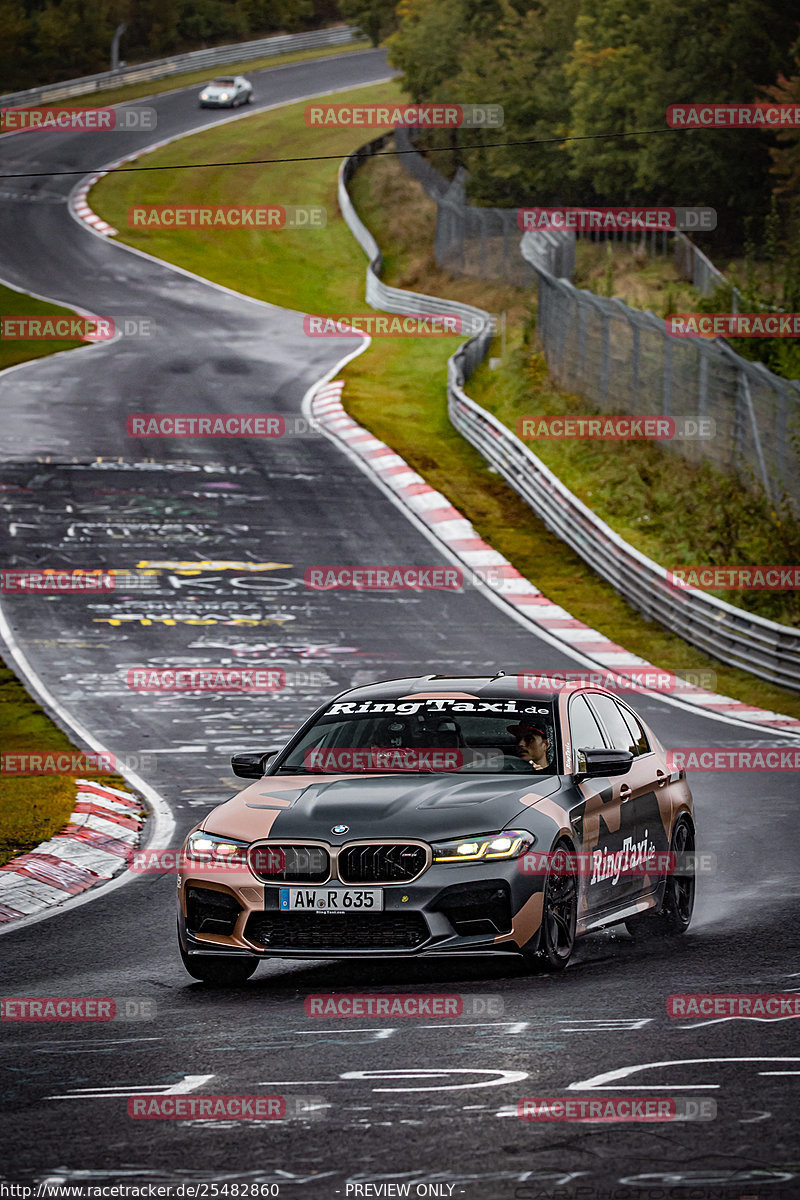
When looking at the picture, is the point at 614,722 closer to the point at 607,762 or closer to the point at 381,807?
the point at 607,762

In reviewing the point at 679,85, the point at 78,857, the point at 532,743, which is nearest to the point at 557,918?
the point at 532,743

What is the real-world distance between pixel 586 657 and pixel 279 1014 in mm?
14859

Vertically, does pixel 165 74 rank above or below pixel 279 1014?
below

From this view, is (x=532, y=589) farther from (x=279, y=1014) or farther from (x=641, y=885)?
(x=279, y=1014)

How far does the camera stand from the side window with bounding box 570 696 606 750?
9.40 m

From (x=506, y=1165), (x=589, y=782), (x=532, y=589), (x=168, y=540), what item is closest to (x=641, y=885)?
(x=589, y=782)

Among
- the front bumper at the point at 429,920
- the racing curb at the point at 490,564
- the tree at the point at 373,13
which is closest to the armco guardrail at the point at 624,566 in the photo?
the racing curb at the point at 490,564

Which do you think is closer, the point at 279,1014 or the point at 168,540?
the point at 279,1014

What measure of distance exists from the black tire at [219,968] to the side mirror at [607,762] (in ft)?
6.42

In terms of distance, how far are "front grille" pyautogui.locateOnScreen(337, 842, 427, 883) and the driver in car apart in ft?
4.03

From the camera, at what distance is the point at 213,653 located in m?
22.0

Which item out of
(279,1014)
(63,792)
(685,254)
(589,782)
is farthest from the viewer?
(685,254)

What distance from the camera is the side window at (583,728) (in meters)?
9.40

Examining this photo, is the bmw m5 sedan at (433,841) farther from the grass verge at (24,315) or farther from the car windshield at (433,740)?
the grass verge at (24,315)
